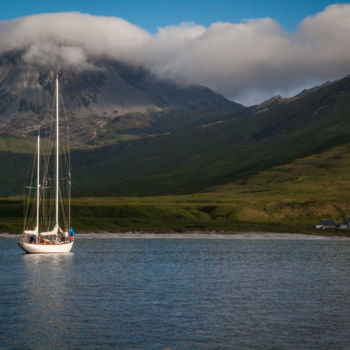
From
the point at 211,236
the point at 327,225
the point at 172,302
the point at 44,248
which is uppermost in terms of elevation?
the point at 327,225

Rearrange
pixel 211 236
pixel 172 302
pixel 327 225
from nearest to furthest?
pixel 172 302 → pixel 211 236 → pixel 327 225

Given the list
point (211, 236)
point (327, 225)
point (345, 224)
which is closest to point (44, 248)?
point (211, 236)

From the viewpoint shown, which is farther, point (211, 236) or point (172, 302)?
point (211, 236)

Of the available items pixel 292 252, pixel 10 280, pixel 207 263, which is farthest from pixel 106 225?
pixel 10 280

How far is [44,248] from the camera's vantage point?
99688 mm

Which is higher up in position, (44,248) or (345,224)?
(345,224)

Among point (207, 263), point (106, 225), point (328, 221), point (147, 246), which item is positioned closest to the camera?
point (207, 263)

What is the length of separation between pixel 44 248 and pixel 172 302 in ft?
161

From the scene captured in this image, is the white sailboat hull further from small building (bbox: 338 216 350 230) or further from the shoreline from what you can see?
small building (bbox: 338 216 350 230)

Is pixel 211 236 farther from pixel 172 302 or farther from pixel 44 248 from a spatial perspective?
pixel 172 302

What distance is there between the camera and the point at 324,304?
55875 mm

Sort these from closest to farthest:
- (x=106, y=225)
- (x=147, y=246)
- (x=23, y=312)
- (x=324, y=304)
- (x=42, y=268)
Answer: (x=23, y=312) < (x=324, y=304) < (x=42, y=268) < (x=147, y=246) < (x=106, y=225)

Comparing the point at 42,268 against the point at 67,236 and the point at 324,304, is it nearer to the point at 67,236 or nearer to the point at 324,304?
the point at 67,236

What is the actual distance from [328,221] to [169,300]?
14352 centimetres
